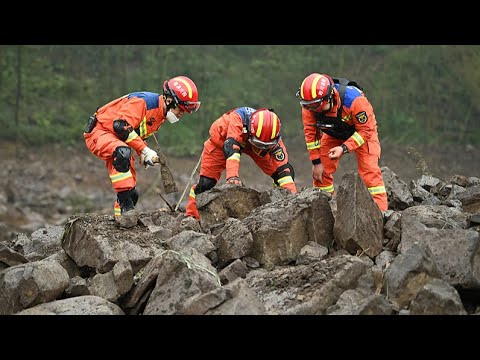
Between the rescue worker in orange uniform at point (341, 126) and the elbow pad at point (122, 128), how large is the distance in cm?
187

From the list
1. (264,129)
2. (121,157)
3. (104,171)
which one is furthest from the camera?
(104,171)

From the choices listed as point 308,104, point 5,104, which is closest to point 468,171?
point 308,104

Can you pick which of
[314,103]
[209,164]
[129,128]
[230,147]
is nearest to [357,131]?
[314,103]

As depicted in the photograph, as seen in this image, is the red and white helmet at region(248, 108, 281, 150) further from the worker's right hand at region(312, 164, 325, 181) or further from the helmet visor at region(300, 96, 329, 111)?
the worker's right hand at region(312, 164, 325, 181)

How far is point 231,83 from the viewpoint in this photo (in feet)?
63.4

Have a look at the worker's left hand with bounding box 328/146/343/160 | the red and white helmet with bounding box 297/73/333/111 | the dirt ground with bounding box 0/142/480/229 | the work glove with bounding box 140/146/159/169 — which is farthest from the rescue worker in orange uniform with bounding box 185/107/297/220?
the dirt ground with bounding box 0/142/480/229

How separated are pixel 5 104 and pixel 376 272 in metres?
13.9

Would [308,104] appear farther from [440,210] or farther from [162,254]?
[162,254]

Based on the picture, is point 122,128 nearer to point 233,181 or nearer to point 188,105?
point 188,105

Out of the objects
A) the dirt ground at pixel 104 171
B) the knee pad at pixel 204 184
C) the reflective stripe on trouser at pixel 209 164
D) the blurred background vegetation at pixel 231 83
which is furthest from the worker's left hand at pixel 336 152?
the blurred background vegetation at pixel 231 83

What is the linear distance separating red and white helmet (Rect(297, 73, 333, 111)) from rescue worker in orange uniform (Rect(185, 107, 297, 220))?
41 centimetres

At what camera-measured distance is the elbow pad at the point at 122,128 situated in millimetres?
7719

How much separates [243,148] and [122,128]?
57.3 inches

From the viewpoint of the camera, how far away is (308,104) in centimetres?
783
